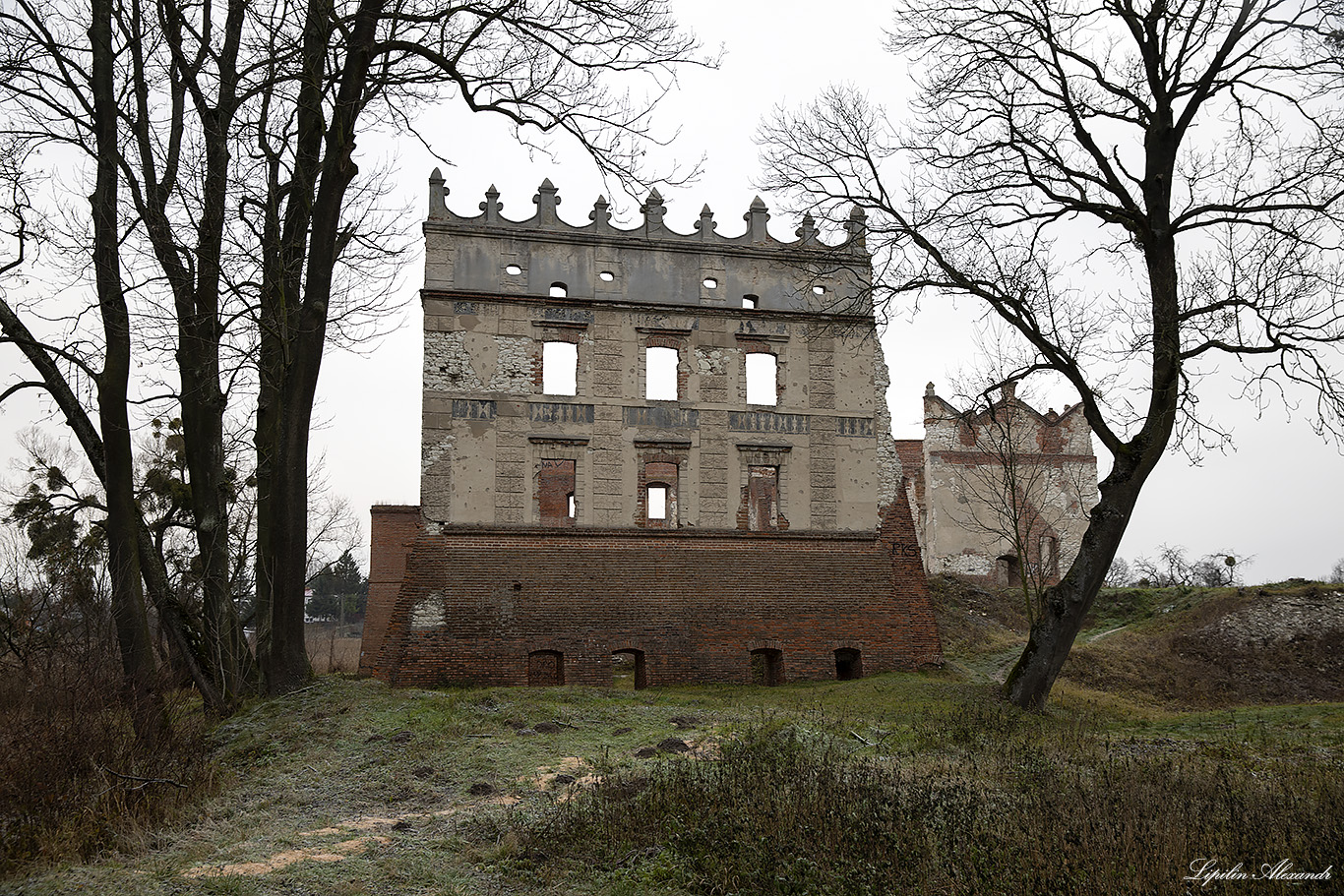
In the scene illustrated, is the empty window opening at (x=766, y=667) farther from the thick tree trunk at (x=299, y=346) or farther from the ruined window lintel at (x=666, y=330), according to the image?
the thick tree trunk at (x=299, y=346)

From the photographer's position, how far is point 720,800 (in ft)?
25.2

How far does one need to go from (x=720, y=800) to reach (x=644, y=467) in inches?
498

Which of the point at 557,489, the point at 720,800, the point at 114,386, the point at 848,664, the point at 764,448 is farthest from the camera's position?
the point at 557,489

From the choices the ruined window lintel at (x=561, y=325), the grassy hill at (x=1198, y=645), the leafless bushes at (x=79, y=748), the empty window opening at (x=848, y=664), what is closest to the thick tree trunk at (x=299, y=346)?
the leafless bushes at (x=79, y=748)

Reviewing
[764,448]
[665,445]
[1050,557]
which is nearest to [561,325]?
[665,445]

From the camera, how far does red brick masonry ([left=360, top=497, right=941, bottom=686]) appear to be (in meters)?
18.3

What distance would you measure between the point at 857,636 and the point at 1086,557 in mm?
6800

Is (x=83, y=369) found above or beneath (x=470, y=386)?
beneath

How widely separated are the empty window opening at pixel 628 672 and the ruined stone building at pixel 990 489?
11287mm

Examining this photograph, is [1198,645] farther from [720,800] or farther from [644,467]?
[720,800]

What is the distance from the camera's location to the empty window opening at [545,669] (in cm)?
1908

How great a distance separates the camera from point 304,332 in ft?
42.5

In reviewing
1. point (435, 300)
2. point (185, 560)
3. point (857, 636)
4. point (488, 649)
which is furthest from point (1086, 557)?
point (185, 560)

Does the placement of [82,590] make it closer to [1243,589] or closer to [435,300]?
[435,300]
